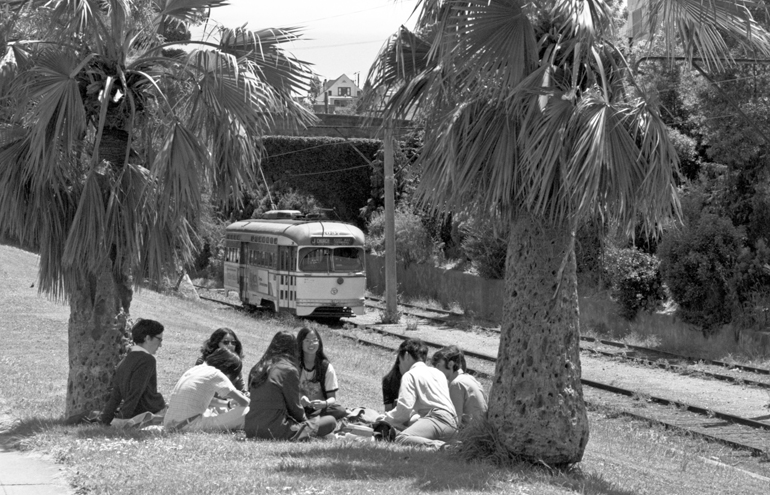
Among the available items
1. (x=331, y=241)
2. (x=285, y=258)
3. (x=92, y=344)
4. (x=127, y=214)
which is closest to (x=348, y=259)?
(x=331, y=241)

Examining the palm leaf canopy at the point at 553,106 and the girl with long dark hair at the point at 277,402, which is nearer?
the palm leaf canopy at the point at 553,106

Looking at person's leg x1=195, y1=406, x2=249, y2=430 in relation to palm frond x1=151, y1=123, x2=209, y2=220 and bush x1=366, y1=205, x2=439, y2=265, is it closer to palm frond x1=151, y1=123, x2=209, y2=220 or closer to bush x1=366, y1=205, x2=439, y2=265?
palm frond x1=151, y1=123, x2=209, y2=220

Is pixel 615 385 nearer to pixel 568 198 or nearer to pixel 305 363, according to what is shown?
pixel 305 363

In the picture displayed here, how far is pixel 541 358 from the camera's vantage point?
27.3 feet

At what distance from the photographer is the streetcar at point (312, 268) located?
27.8m

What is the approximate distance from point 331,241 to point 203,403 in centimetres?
1901

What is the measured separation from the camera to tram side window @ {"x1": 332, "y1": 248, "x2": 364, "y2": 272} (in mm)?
28406

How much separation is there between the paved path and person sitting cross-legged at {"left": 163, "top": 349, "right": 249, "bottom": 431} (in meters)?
1.39

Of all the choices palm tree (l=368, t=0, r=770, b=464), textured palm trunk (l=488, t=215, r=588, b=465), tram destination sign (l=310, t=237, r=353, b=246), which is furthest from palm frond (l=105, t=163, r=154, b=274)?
tram destination sign (l=310, t=237, r=353, b=246)

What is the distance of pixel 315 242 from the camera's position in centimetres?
2798

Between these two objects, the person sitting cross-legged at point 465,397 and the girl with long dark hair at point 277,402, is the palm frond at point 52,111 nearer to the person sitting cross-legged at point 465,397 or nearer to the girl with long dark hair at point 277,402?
the girl with long dark hair at point 277,402

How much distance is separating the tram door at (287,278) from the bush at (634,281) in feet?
29.3

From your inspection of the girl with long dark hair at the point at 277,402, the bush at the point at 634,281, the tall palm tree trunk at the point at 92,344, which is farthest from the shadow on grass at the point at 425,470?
the bush at the point at 634,281

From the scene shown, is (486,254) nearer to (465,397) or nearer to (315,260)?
(315,260)
